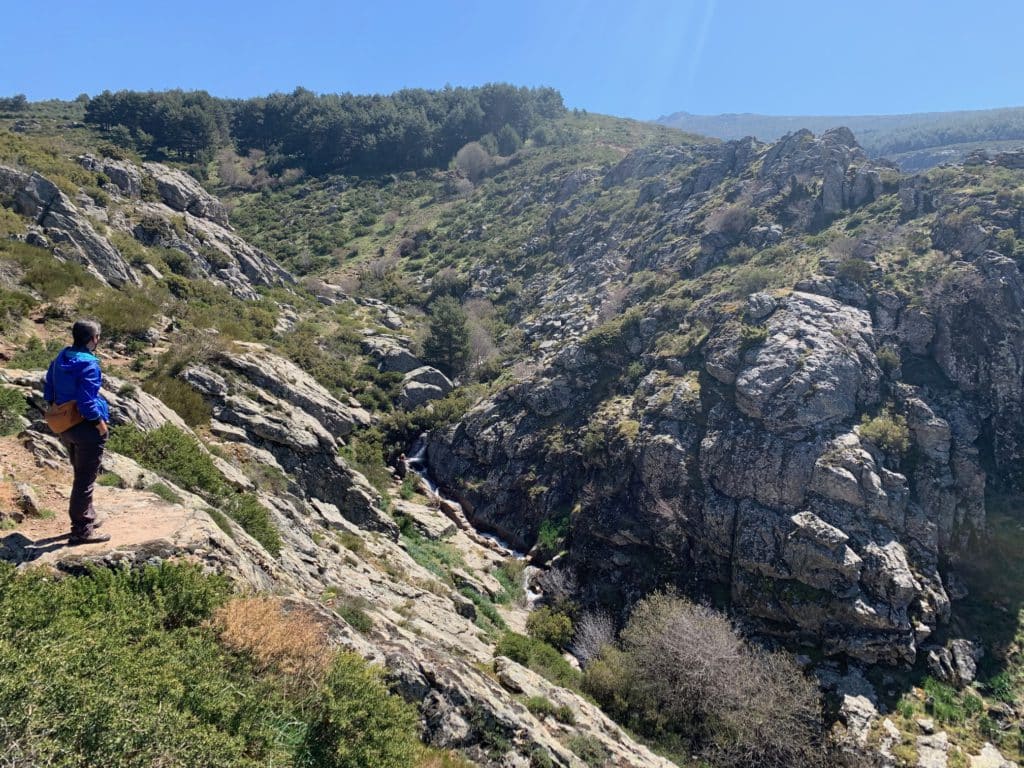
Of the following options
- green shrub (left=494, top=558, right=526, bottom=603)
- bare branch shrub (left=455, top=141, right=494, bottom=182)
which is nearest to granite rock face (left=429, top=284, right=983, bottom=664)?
green shrub (left=494, top=558, right=526, bottom=603)

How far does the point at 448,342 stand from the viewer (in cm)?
3312

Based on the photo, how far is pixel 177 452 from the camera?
971 centimetres

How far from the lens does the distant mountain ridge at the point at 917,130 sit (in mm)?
79250

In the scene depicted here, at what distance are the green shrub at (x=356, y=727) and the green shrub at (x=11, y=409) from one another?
248 inches

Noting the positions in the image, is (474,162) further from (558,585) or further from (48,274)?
(558,585)

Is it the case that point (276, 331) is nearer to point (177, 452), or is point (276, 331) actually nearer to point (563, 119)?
A: point (177, 452)

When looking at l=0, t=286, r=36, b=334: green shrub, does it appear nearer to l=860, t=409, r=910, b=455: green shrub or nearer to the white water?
the white water

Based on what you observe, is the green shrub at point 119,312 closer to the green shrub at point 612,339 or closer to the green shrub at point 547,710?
the green shrub at point 547,710

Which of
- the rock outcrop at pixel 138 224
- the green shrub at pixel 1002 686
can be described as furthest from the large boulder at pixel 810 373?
the rock outcrop at pixel 138 224

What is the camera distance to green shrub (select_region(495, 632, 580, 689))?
12.0 m

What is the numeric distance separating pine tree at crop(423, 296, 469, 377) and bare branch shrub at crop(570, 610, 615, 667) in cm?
1847

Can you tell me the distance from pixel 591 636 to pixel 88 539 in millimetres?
15949

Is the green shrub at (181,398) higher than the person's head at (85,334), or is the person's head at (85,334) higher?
the person's head at (85,334)

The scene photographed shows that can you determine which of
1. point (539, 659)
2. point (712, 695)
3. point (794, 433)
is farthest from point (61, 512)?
point (794, 433)
